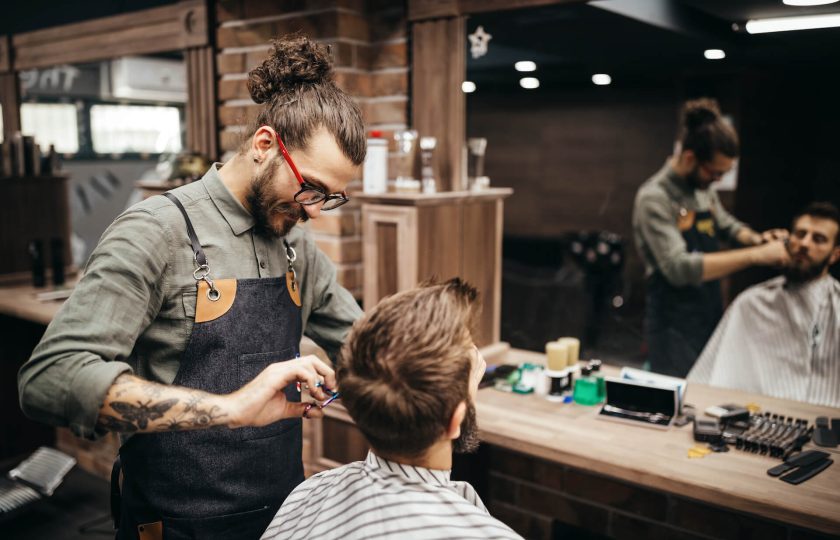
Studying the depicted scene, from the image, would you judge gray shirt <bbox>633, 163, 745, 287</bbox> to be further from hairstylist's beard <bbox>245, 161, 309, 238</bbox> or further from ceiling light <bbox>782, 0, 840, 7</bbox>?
hairstylist's beard <bbox>245, 161, 309, 238</bbox>

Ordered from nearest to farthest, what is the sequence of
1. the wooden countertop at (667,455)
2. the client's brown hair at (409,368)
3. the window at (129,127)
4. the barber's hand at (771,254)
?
the client's brown hair at (409,368), the wooden countertop at (667,455), the barber's hand at (771,254), the window at (129,127)

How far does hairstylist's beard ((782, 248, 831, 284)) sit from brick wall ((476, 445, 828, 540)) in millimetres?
985

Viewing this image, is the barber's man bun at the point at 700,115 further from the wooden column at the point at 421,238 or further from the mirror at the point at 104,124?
the mirror at the point at 104,124

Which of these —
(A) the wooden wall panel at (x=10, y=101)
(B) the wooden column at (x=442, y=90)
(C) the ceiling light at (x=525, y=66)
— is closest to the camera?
(B) the wooden column at (x=442, y=90)

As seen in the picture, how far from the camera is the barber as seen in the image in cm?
143

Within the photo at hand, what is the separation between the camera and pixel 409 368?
1.22 meters

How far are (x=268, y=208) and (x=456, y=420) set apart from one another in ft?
2.24

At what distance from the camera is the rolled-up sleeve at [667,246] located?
309 cm

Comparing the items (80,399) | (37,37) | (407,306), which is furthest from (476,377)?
(37,37)

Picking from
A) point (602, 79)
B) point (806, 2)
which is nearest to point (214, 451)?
point (806, 2)

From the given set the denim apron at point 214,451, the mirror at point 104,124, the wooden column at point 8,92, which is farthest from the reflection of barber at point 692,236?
the mirror at point 104,124

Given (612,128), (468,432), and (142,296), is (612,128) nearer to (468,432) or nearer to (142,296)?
(468,432)

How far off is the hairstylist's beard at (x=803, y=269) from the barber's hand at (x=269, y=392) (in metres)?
2.13

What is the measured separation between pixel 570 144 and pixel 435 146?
3.89 meters
